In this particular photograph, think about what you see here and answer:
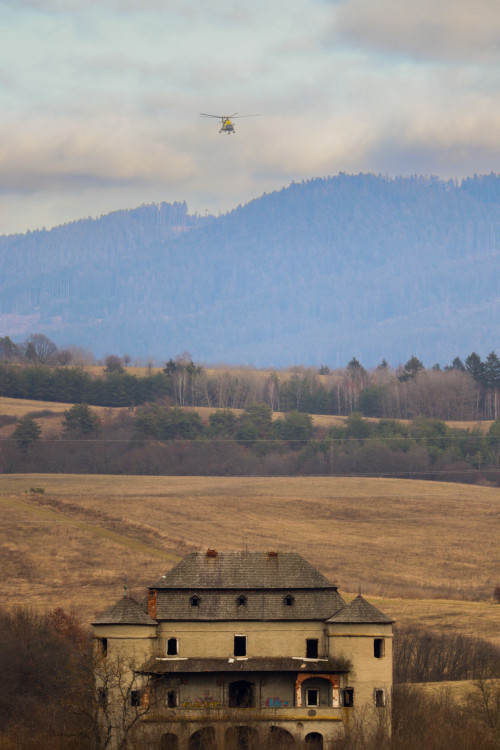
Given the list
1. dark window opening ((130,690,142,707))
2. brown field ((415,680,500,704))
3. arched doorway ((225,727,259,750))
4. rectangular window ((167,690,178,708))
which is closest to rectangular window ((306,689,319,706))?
arched doorway ((225,727,259,750))

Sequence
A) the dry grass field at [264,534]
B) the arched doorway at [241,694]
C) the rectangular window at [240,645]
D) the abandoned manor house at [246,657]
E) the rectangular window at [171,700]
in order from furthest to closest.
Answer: the dry grass field at [264,534] < the rectangular window at [240,645] < the arched doorway at [241,694] < the rectangular window at [171,700] < the abandoned manor house at [246,657]

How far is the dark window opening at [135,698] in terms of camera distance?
62000mm

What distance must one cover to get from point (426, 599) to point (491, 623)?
1195 centimetres

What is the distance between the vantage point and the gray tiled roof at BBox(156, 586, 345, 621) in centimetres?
6538

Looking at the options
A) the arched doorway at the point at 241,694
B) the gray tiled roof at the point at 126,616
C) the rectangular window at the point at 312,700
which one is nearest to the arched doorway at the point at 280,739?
the rectangular window at the point at 312,700

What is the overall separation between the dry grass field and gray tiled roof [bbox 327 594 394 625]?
2601 cm

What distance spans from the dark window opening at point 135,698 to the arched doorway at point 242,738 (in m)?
4.57

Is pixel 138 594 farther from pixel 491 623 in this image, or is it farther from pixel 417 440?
pixel 417 440

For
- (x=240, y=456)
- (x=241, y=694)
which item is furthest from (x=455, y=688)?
(x=240, y=456)

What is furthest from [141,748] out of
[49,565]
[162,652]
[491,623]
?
[49,565]

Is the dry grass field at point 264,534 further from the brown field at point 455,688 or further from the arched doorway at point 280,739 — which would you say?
the arched doorway at point 280,739

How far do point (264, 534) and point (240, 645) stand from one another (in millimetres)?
68901

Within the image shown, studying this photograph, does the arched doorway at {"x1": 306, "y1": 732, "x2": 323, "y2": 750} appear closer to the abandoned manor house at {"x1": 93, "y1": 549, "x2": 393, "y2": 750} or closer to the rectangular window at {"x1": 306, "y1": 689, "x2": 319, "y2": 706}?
the abandoned manor house at {"x1": 93, "y1": 549, "x2": 393, "y2": 750}

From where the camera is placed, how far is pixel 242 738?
201 feet
